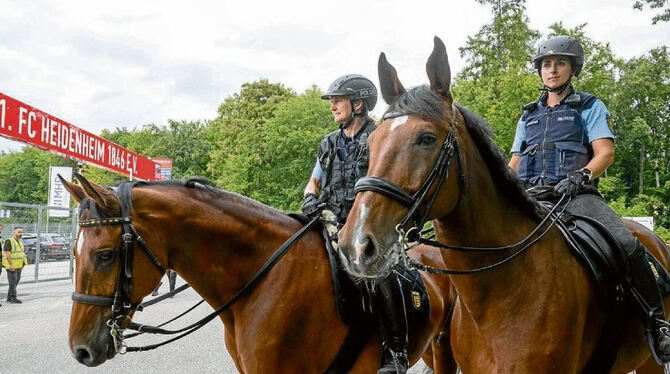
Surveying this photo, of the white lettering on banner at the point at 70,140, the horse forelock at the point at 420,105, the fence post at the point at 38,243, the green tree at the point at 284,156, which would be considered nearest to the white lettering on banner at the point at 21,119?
the white lettering on banner at the point at 70,140

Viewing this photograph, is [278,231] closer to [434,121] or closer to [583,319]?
[434,121]

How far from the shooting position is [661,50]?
40719 millimetres

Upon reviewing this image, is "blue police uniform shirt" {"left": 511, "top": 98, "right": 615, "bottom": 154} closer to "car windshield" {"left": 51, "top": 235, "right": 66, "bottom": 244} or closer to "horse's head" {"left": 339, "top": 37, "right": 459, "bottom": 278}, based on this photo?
"horse's head" {"left": 339, "top": 37, "right": 459, "bottom": 278}

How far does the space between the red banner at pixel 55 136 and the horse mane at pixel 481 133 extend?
1354 centimetres

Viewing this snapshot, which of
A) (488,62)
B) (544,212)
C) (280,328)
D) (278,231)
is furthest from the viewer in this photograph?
(488,62)

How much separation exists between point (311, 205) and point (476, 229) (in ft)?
6.18

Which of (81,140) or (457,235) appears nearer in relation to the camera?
(457,235)

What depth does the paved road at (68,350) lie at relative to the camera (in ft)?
26.8

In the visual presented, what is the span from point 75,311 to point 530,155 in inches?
124

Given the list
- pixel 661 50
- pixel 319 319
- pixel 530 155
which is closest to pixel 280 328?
pixel 319 319

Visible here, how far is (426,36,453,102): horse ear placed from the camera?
2.71 meters

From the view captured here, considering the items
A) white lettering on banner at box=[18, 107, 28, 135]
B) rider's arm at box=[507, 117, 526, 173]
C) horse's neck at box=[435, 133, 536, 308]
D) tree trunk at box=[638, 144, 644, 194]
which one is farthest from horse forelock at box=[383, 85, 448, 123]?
tree trunk at box=[638, 144, 644, 194]

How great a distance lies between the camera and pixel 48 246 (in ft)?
67.6

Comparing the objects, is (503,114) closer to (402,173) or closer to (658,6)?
(658,6)
